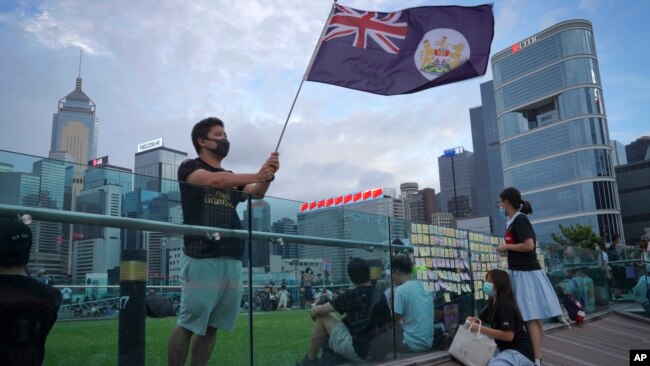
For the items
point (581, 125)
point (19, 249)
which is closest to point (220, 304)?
point (19, 249)

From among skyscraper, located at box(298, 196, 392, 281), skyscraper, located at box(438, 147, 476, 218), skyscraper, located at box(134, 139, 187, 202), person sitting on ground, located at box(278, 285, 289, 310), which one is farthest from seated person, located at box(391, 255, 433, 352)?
skyscraper, located at box(438, 147, 476, 218)

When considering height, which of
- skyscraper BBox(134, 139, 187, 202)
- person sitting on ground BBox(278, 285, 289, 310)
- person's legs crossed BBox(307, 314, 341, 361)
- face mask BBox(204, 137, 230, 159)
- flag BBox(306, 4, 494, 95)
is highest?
skyscraper BBox(134, 139, 187, 202)

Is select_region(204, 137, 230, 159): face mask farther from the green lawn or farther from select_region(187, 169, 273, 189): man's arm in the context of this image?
the green lawn

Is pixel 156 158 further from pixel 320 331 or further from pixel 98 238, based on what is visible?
pixel 98 238

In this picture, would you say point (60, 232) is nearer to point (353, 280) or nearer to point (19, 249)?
point (19, 249)

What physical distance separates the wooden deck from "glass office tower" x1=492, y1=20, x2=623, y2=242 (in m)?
74.0

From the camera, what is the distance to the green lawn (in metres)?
2.65

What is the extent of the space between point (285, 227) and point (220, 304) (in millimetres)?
1006

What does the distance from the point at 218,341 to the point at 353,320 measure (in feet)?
5.14

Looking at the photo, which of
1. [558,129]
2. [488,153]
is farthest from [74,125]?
[558,129]

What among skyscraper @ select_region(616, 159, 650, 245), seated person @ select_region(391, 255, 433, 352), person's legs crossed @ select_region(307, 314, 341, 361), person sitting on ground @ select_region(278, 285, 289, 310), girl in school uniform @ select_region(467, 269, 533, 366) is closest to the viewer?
person sitting on ground @ select_region(278, 285, 289, 310)

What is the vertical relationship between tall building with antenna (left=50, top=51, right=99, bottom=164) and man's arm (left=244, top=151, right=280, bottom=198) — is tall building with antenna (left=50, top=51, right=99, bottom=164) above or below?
above

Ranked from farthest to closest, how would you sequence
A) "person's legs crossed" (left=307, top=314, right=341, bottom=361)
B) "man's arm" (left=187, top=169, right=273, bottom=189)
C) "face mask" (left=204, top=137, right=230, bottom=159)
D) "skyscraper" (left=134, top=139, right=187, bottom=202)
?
"skyscraper" (left=134, top=139, right=187, bottom=202)
"person's legs crossed" (left=307, top=314, right=341, bottom=361)
"face mask" (left=204, top=137, right=230, bottom=159)
"man's arm" (left=187, top=169, right=273, bottom=189)

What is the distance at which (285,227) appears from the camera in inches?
165
